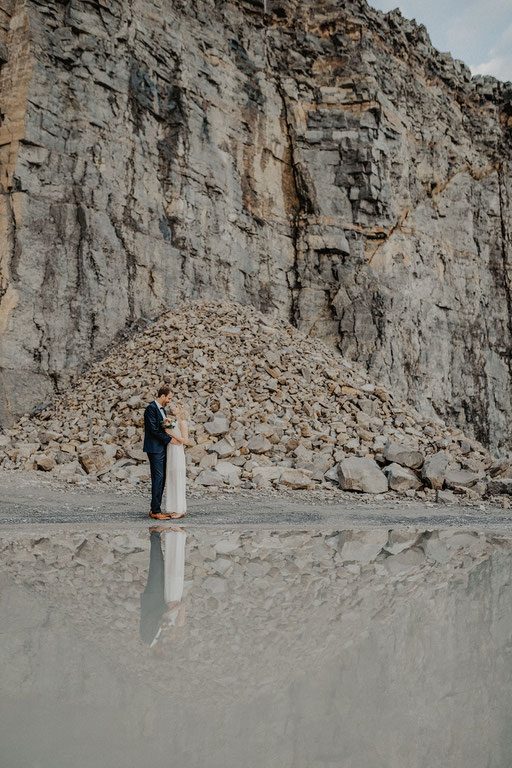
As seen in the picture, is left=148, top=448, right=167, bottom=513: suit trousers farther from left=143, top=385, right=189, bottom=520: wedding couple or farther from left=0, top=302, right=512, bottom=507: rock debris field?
left=0, top=302, right=512, bottom=507: rock debris field

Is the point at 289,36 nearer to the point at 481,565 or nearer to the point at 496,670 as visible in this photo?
the point at 481,565

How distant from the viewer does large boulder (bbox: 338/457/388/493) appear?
9.61 meters

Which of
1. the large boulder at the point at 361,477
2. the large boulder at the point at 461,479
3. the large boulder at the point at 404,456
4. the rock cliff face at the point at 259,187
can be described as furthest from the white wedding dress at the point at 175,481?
the rock cliff face at the point at 259,187

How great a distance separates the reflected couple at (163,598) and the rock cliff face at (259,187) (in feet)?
36.9

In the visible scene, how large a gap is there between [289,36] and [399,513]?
2397 cm

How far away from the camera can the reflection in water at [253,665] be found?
169 centimetres

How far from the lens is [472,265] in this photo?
27.0m

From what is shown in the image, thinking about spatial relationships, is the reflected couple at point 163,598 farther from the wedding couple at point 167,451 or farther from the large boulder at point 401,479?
the large boulder at point 401,479

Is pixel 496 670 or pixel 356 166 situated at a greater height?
pixel 356 166

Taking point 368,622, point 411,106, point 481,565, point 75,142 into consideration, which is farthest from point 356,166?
point 368,622

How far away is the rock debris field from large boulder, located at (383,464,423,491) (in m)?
0.02

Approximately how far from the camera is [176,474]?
7.41 meters

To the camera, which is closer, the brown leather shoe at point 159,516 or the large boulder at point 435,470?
the brown leather shoe at point 159,516

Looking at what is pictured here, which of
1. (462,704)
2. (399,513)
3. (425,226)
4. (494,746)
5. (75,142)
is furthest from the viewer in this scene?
(425,226)
